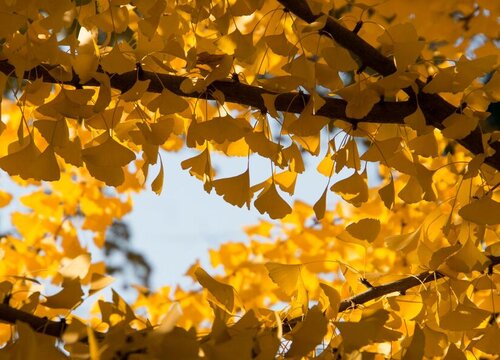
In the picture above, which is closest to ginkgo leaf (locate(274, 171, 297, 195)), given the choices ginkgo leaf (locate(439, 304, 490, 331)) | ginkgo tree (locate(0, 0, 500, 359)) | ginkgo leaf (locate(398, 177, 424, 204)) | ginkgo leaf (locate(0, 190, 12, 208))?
ginkgo tree (locate(0, 0, 500, 359))

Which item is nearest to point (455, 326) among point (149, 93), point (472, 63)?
point (472, 63)

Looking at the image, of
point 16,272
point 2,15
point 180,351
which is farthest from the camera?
point 16,272

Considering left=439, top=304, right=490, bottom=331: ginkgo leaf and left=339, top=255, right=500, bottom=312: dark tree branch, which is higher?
left=439, top=304, right=490, bottom=331: ginkgo leaf

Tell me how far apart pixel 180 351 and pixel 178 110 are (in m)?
0.26

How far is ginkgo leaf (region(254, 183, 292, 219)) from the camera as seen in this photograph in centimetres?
82

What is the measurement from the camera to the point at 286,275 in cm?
80

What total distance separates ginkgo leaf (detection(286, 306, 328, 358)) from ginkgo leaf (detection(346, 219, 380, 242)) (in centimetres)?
22

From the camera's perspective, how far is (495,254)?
2.63ft

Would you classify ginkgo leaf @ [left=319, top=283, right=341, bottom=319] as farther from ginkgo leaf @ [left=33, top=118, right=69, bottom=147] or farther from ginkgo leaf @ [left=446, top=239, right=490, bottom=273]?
ginkgo leaf @ [left=33, top=118, right=69, bottom=147]

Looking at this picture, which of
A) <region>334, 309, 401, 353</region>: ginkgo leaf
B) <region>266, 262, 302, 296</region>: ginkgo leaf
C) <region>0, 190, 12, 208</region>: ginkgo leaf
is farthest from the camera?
<region>0, 190, 12, 208</region>: ginkgo leaf

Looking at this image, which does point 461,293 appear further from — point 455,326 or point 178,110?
point 178,110

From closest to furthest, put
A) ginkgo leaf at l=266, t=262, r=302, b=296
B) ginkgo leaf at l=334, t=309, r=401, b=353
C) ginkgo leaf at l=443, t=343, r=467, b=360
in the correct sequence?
ginkgo leaf at l=334, t=309, r=401, b=353, ginkgo leaf at l=443, t=343, r=467, b=360, ginkgo leaf at l=266, t=262, r=302, b=296

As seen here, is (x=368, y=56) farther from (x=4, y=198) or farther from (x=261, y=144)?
(x=4, y=198)

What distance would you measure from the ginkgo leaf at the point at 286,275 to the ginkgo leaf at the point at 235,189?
7 cm
